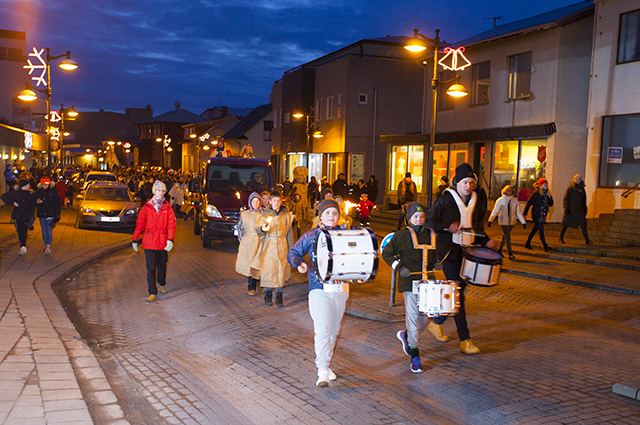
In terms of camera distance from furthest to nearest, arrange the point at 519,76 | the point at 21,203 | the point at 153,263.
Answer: the point at 519,76, the point at 21,203, the point at 153,263

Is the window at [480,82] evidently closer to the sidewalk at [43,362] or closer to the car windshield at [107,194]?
the car windshield at [107,194]

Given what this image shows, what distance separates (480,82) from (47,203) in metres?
17.2

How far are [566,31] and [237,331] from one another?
1745 centimetres

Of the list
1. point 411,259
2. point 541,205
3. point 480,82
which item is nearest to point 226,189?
point 541,205

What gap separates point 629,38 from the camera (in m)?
17.1

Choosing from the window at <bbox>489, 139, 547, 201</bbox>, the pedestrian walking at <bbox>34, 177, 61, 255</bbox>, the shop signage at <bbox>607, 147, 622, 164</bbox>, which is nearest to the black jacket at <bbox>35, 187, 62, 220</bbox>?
the pedestrian walking at <bbox>34, 177, 61, 255</bbox>

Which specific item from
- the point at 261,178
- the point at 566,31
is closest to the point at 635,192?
the point at 566,31

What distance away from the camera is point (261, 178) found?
17.0m

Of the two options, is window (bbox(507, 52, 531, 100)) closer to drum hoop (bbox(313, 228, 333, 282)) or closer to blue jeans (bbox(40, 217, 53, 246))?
blue jeans (bbox(40, 217, 53, 246))

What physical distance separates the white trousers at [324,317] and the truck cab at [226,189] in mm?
9913

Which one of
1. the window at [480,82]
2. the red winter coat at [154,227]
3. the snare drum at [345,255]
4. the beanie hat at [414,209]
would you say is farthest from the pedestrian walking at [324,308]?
the window at [480,82]

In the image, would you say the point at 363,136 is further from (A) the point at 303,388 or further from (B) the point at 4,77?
(B) the point at 4,77

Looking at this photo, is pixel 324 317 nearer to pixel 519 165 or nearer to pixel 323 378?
pixel 323 378

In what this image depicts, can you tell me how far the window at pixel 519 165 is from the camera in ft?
67.9
